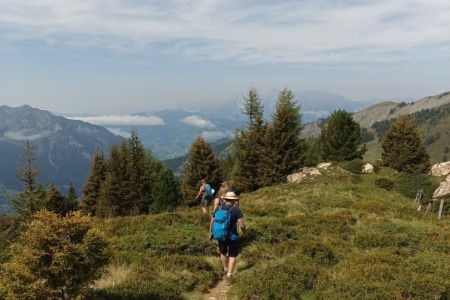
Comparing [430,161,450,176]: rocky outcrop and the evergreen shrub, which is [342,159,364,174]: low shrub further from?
[430,161,450,176]: rocky outcrop

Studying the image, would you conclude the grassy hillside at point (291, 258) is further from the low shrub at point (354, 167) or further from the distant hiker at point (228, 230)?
the low shrub at point (354, 167)

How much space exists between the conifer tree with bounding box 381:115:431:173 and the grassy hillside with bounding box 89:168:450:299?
73.8 ft

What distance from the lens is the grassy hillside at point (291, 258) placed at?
34.0 ft

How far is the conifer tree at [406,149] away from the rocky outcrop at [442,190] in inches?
277

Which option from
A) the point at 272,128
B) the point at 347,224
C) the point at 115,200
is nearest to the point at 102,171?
the point at 115,200

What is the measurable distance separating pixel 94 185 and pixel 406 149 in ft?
158

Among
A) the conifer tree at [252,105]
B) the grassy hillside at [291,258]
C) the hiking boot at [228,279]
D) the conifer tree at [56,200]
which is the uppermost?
the conifer tree at [252,105]

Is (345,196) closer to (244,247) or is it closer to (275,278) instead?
(244,247)

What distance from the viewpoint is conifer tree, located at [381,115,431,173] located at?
4428cm

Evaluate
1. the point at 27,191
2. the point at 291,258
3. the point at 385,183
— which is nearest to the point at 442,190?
the point at 385,183

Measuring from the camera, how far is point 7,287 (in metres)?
7.53

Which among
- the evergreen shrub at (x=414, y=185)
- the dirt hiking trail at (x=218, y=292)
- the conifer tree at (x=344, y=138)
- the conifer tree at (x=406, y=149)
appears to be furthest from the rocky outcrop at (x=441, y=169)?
the dirt hiking trail at (x=218, y=292)

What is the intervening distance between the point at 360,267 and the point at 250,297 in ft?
13.2

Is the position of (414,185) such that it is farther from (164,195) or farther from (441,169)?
(164,195)
